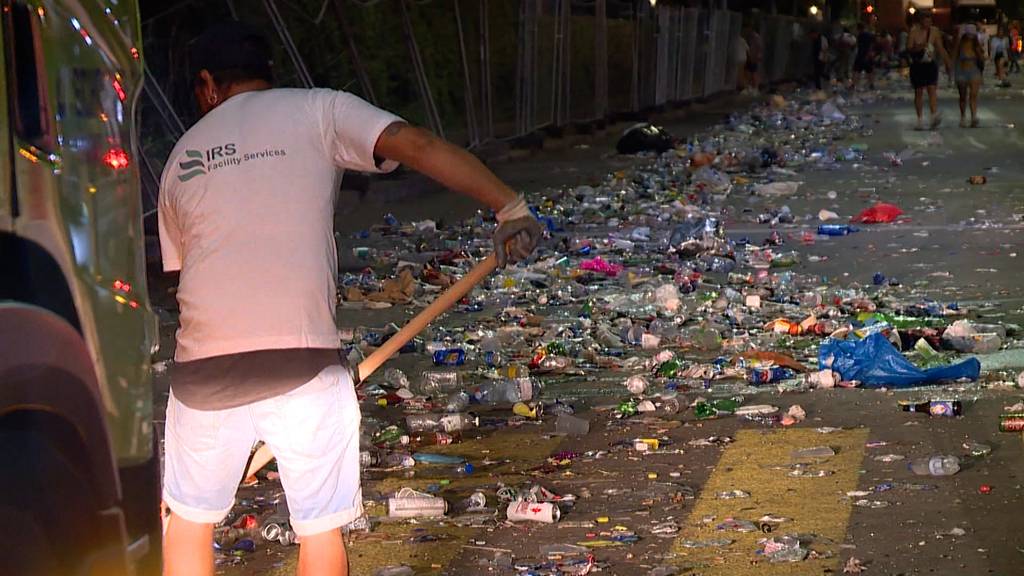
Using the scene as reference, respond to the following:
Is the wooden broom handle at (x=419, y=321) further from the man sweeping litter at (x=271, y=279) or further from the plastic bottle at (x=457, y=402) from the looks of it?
the plastic bottle at (x=457, y=402)

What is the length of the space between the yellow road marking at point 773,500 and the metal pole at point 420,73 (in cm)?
1337

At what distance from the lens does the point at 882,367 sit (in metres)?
7.98

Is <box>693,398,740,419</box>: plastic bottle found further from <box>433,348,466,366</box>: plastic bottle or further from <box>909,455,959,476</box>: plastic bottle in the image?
<box>433,348,466,366</box>: plastic bottle

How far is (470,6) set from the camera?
22.0 meters

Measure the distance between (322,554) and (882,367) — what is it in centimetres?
461

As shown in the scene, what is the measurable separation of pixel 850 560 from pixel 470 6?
17.6 meters

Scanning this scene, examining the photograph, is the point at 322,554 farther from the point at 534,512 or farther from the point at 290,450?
the point at 534,512

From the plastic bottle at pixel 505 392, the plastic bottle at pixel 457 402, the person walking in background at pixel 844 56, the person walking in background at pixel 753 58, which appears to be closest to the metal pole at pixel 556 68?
the plastic bottle at pixel 505 392

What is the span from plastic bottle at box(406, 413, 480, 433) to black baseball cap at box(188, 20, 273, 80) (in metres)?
3.57

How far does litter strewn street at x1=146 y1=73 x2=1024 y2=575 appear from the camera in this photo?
5496mm

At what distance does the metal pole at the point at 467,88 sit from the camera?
2131cm

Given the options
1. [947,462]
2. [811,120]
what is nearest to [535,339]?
[947,462]

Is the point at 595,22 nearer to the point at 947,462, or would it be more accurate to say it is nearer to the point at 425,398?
the point at 425,398

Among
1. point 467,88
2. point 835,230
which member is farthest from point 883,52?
point 835,230
